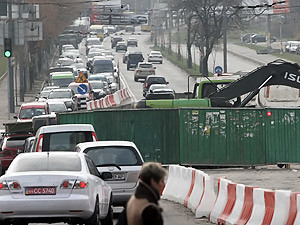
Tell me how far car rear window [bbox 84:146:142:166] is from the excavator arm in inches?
578

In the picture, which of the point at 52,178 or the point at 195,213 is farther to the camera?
the point at 195,213

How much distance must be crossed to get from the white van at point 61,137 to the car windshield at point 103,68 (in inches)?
2740

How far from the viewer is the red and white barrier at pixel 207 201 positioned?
60.2 ft

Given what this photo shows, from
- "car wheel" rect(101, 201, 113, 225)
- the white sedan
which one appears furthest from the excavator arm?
the white sedan

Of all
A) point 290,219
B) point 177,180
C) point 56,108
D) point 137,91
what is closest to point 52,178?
point 290,219

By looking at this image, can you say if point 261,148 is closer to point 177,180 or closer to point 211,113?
point 211,113

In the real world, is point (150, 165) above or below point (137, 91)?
above

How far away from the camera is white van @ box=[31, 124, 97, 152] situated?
21.0m

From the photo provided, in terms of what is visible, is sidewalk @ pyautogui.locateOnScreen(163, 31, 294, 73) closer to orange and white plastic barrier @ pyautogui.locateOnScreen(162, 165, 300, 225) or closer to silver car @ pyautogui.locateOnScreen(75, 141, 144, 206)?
orange and white plastic barrier @ pyautogui.locateOnScreen(162, 165, 300, 225)

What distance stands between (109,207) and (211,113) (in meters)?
13.7

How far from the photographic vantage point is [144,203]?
25.5 ft

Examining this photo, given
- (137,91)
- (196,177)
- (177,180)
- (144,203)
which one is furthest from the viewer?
(137,91)

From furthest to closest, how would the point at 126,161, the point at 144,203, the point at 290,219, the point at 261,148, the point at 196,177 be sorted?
the point at 261,148 < the point at 196,177 < the point at 126,161 < the point at 290,219 < the point at 144,203

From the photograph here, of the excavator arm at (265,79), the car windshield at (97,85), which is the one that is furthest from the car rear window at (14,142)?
the car windshield at (97,85)
